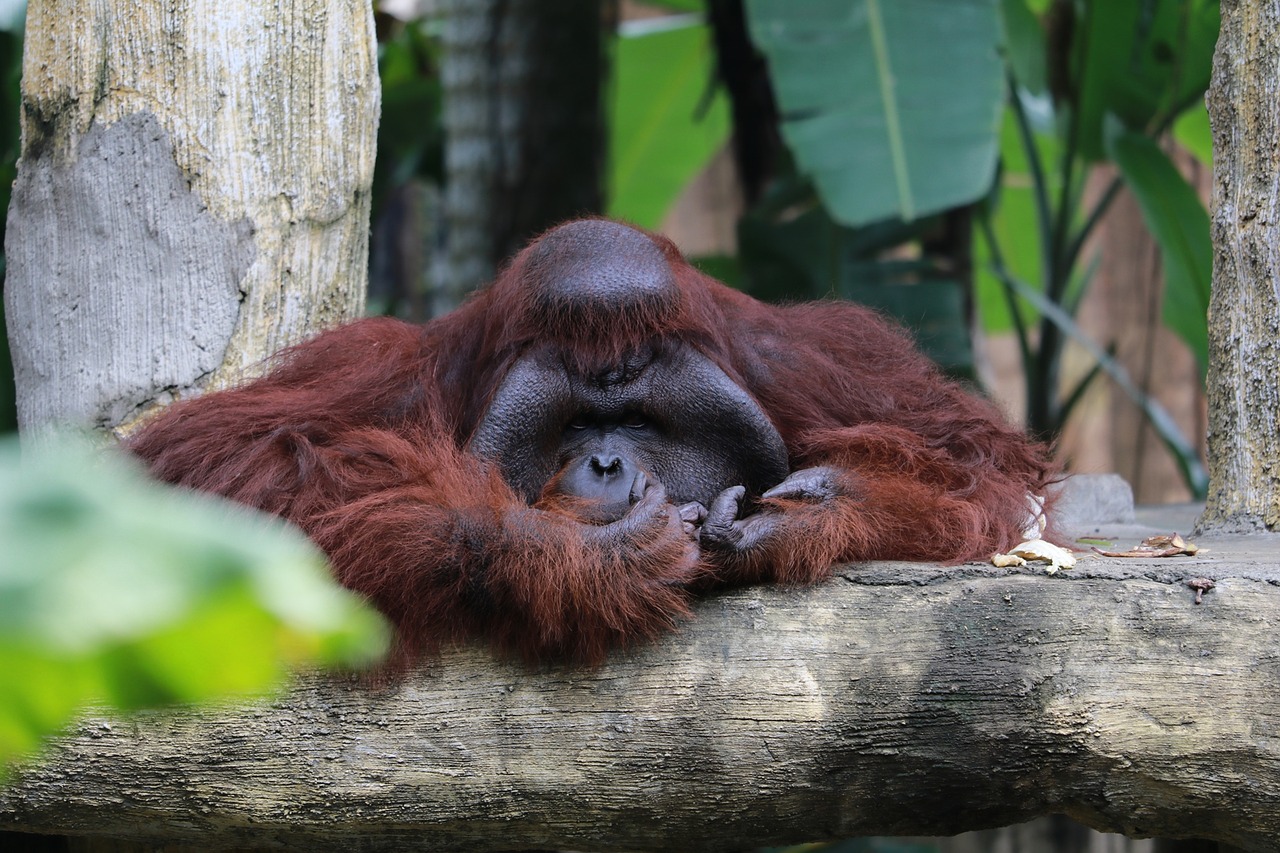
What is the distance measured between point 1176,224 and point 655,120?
2.97 metres

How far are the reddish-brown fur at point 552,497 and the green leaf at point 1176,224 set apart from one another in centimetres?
206

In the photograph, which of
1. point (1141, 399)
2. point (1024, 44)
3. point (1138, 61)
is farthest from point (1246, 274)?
point (1141, 399)

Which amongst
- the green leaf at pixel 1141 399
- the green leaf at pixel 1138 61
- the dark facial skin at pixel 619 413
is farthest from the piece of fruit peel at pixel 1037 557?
the green leaf at pixel 1138 61

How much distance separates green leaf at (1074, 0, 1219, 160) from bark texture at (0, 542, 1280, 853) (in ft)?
10.4

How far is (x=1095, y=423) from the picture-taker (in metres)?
8.49

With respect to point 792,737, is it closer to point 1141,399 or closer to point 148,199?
point 148,199

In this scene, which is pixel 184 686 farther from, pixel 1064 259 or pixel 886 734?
pixel 1064 259

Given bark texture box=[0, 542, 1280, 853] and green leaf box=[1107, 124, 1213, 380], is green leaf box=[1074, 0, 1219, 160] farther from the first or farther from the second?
bark texture box=[0, 542, 1280, 853]

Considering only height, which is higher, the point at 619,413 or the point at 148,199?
the point at 148,199

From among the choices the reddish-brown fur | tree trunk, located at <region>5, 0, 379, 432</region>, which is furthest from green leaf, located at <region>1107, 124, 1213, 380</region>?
tree trunk, located at <region>5, 0, 379, 432</region>

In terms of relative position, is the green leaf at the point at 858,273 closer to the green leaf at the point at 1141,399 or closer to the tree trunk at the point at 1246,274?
the green leaf at the point at 1141,399

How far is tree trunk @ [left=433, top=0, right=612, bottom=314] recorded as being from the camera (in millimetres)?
4914

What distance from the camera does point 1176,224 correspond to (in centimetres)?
402

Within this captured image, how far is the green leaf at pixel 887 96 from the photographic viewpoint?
3.93 metres
